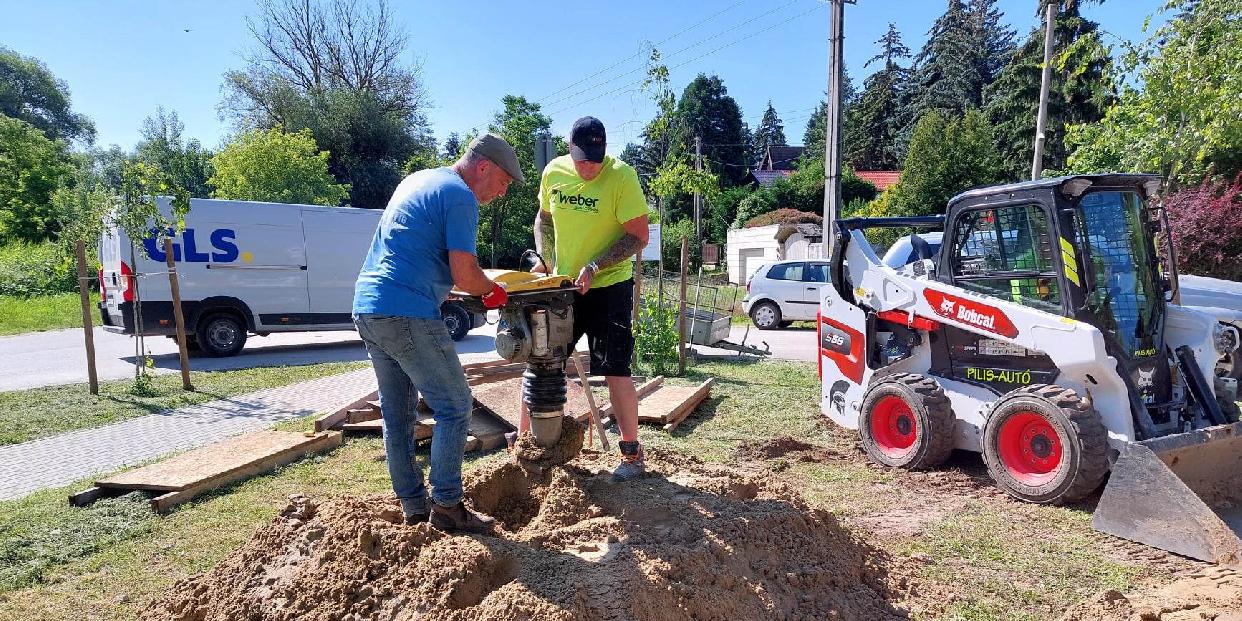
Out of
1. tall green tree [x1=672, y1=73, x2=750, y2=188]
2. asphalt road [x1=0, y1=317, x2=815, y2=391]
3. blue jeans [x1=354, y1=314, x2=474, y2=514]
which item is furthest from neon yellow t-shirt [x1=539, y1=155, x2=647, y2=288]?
tall green tree [x1=672, y1=73, x2=750, y2=188]

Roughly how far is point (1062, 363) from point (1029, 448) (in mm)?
599

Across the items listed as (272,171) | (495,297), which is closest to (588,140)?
(495,297)

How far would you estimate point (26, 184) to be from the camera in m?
30.7

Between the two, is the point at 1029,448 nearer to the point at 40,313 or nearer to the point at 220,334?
the point at 220,334

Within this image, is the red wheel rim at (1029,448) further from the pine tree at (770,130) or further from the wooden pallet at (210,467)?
the pine tree at (770,130)

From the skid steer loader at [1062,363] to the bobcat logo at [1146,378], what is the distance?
1 cm

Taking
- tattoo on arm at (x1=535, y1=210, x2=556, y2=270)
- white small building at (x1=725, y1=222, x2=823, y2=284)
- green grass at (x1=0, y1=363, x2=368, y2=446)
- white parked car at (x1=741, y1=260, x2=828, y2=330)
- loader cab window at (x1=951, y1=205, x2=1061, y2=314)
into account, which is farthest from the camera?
white small building at (x1=725, y1=222, x2=823, y2=284)

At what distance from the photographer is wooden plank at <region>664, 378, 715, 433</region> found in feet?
21.7

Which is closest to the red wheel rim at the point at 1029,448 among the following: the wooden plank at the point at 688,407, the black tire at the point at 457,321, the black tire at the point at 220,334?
the wooden plank at the point at 688,407

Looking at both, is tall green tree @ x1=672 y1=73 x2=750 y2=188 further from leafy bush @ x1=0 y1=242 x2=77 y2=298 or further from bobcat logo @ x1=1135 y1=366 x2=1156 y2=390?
bobcat logo @ x1=1135 y1=366 x2=1156 y2=390

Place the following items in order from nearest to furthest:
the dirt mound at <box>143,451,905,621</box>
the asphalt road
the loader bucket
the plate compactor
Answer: the dirt mound at <box>143,451,905,621</box> < the plate compactor < the loader bucket < the asphalt road

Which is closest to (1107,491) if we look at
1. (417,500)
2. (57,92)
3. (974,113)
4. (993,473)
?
(993,473)

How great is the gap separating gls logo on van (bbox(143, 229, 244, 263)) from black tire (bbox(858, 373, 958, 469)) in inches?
391

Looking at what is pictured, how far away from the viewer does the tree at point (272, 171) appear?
2472 centimetres
